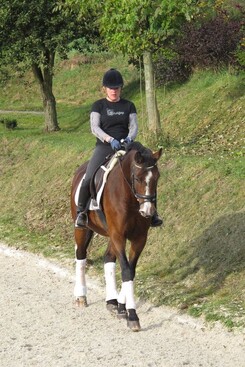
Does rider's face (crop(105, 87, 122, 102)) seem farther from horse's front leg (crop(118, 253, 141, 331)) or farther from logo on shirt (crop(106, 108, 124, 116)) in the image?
horse's front leg (crop(118, 253, 141, 331))

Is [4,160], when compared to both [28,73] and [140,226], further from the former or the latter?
[28,73]

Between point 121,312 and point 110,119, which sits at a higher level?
point 110,119

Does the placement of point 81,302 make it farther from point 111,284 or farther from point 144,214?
point 144,214

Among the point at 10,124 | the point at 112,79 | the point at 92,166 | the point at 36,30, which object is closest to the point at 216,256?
the point at 92,166

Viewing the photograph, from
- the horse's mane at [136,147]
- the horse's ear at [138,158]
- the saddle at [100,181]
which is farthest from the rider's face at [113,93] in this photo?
the horse's ear at [138,158]

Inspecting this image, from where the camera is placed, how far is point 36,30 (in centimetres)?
3169

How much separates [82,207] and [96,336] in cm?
263

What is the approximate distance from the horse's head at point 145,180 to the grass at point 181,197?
2.00 m

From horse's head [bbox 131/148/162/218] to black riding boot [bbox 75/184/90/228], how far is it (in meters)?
1.88

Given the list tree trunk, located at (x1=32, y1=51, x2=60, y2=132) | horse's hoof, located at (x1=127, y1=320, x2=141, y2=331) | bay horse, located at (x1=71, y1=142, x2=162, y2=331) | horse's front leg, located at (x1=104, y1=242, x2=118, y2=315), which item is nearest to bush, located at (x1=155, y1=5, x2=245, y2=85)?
tree trunk, located at (x1=32, y1=51, x2=60, y2=132)

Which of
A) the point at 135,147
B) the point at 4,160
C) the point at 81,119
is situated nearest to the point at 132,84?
the point at 81,119

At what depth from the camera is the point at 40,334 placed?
11930 mm

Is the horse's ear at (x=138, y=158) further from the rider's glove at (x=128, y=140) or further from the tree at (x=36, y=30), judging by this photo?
the tree at (x=36, y=30)

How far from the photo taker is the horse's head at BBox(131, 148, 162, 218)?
453 inches
